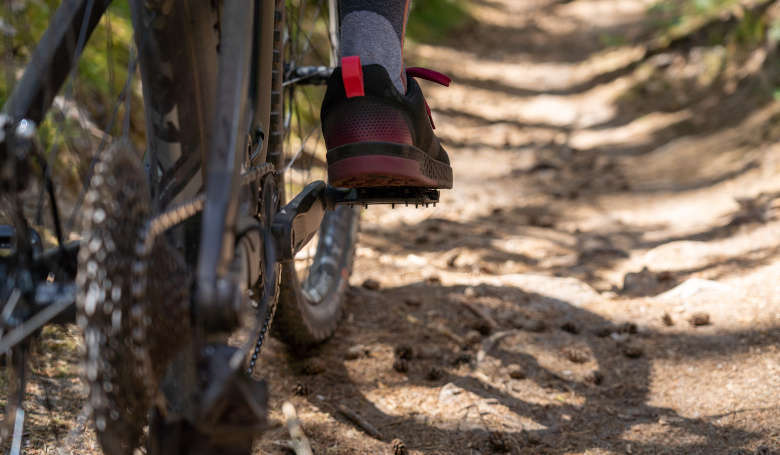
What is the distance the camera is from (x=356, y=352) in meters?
1.94

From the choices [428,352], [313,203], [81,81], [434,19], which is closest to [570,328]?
[428,352]

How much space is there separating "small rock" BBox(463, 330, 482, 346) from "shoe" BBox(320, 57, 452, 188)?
0.78 m

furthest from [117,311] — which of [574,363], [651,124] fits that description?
[651,124]

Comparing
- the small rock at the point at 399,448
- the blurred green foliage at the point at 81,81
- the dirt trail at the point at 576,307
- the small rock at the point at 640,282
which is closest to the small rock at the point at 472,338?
the dirt trail at the point at 576,307

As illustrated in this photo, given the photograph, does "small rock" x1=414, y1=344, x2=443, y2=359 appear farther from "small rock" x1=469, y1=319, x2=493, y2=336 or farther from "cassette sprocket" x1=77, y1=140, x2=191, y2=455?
"cassette sprocket" x1=77, y1=140, x2=191, y2=455

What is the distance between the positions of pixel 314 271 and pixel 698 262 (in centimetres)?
150

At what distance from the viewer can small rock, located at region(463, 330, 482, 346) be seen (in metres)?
1.99

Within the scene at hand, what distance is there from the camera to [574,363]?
1.90 meters

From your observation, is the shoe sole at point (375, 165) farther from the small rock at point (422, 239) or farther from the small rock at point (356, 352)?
the small rock at point (422, 239)

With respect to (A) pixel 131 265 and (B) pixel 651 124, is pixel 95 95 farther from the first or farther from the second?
(B) pixel 651 124

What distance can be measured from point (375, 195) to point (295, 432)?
1.78ft

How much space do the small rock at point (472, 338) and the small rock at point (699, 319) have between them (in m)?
0.65

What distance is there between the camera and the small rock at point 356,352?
1927mm

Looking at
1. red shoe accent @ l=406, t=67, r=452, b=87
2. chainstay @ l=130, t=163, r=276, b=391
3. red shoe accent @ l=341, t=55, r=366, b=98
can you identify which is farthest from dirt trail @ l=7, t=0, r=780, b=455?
red shoe accent @ l=406, t=67, r=452, b=87
